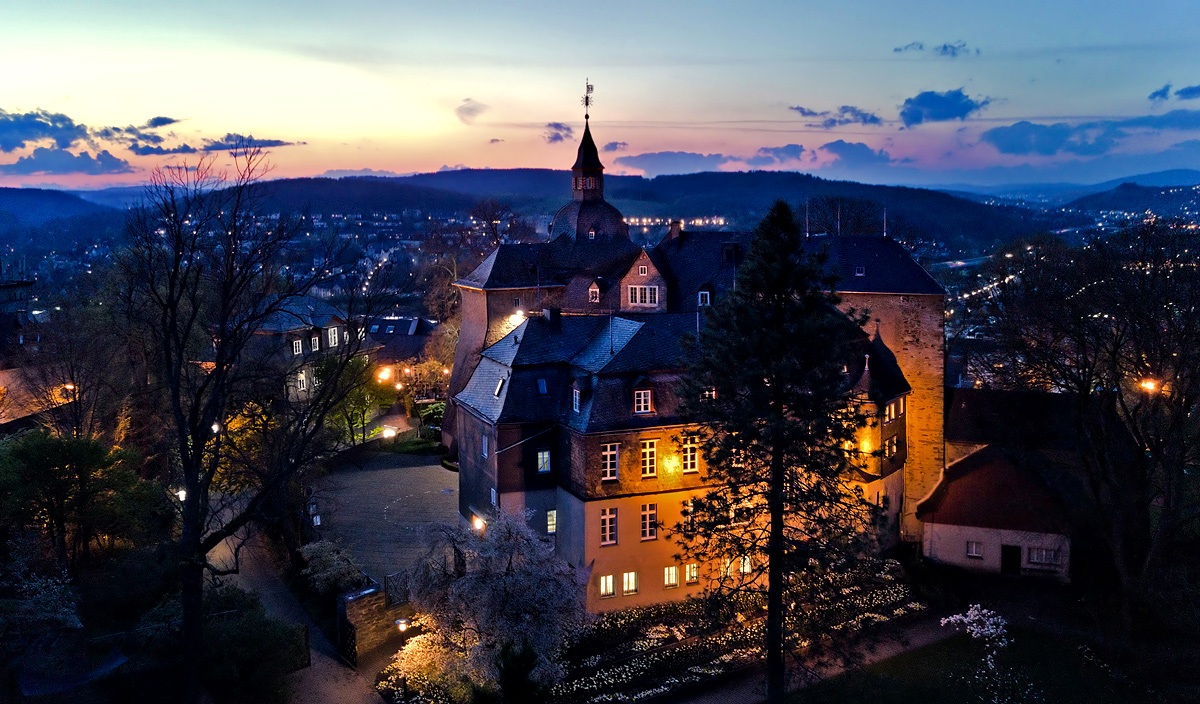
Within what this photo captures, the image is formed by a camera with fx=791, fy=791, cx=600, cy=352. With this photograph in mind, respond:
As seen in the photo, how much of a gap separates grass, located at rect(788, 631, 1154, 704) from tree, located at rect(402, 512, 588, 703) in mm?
7388

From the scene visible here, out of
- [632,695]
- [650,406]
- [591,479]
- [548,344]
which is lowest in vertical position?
[632,695]

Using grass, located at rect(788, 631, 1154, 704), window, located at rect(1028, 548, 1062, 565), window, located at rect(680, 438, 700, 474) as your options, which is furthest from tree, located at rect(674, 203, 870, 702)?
window, located at rect(1028, 548, 1062, 565)

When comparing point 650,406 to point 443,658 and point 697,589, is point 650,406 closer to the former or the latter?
point 697,589

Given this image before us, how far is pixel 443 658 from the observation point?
2158cm

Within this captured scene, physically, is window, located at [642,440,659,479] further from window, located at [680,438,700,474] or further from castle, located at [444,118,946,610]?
window, located at [680,438,700,474]

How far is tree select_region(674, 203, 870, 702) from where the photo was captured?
20.2 metres

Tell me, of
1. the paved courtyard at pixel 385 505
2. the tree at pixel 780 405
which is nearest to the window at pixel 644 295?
the paved courtyard at pixel 385 505

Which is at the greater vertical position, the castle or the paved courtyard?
the castle

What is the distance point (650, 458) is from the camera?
2641 centimetres

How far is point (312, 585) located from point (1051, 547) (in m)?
27.2

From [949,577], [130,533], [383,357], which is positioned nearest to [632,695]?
[949,577]

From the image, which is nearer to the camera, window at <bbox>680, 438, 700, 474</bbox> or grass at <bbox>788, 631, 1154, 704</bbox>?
grass at <bbox>788, 631, 1154, 704</bbox>

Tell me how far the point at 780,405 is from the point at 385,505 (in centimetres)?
2215

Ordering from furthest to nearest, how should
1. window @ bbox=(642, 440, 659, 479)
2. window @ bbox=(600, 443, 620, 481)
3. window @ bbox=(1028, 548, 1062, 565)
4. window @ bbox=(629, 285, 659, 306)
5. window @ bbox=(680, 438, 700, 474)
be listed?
1. window @ bbox=(629, 285, 659, 306)
2. window @ bbox=(1028, 548, 1062, 565)
3. window @ bbox=(680, 438, 700, 474)
4. window @ bbox=(642, 440, 659, 479)
5. window @ bbox=(600, 443, 620, 481)
